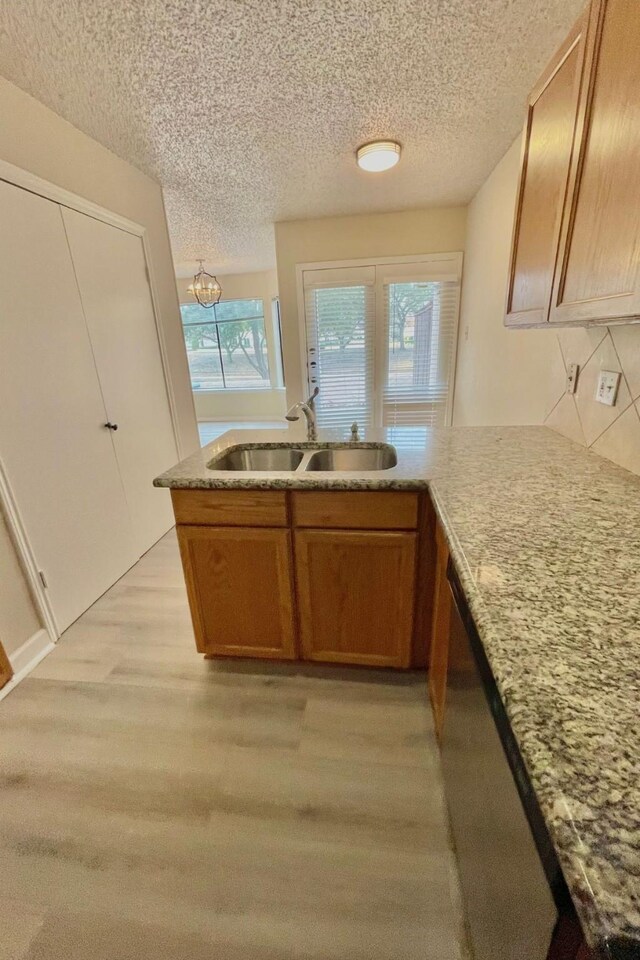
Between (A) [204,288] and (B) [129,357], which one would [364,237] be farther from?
(B) [129,357]

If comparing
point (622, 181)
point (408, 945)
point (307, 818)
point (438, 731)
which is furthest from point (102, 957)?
point (622, 181)

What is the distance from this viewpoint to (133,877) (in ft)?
3.56

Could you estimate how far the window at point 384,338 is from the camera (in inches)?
150

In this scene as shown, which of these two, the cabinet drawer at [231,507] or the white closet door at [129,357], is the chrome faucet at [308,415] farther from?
the white closet door at [129,357]

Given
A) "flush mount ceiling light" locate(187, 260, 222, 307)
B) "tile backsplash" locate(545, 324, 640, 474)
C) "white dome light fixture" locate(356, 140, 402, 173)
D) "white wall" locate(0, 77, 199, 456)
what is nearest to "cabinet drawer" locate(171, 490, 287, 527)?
"tile backsplash" locate(545, 324, 640, 474)

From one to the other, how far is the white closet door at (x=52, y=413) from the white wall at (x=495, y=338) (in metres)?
2.47

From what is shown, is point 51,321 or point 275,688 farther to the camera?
point 51,321

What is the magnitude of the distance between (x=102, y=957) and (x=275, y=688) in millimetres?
833

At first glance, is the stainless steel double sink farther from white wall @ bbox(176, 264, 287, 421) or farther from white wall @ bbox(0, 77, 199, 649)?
white wall @ bbox(176, 264, 287, 421)

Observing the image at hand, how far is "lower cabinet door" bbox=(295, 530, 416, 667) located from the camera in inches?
56.5

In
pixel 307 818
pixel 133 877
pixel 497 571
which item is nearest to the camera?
pixel 497 571

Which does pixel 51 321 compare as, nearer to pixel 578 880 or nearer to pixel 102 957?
pixel 102 957

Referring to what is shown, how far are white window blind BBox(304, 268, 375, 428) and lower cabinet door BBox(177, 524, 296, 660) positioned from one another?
120 inches

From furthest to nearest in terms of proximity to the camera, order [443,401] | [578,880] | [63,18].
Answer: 1. [443,401]
2. [63,18]
3. [578,880]
